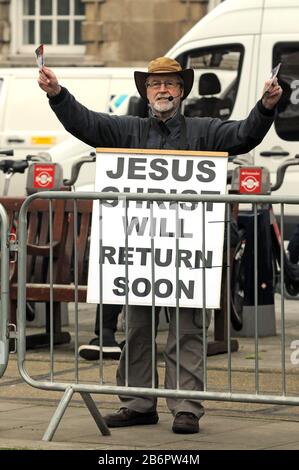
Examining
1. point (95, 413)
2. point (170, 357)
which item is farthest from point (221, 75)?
point (95, 413)

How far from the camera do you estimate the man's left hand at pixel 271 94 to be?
27.6 feet

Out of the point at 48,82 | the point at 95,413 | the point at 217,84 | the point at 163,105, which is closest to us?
the point at 95,413

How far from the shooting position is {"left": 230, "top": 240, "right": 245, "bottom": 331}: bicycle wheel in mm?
11867

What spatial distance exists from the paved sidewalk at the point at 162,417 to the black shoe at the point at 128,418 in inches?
2.0

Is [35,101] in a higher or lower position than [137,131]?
higher

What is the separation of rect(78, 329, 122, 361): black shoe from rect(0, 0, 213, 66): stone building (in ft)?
67.2

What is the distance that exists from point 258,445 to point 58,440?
93cm

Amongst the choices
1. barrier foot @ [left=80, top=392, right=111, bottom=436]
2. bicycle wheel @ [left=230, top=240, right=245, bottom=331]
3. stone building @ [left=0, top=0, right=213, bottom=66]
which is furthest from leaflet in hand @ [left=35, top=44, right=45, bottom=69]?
stone building @ [left=0, top=0, right=213, bottom=66]

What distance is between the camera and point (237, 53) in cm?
1638

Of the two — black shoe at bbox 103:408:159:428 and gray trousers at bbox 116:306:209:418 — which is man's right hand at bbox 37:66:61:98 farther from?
black shoe at bbox 103:408:159:428

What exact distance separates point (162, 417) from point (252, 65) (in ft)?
25.2

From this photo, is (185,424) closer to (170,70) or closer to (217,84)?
(170,70)

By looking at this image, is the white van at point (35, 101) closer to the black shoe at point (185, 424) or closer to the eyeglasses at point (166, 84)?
the eyeglasses at point (166, 84)

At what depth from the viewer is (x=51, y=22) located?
33.3 m
